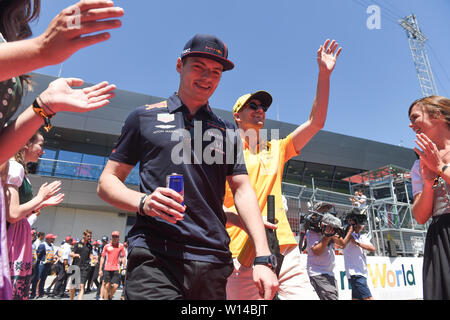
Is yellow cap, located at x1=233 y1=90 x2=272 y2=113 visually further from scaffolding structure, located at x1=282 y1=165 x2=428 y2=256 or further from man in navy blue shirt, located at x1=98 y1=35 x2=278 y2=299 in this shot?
scaffolding structure, located at x1=282 y1=165 x2=428 y2=256

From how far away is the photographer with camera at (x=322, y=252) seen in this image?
5.35 m

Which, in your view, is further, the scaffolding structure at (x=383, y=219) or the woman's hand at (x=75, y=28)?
the scaffolding structure at (x=383, y=219)

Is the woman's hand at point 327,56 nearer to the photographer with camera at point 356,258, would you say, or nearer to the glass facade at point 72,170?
the photographer with camera at point 356,258

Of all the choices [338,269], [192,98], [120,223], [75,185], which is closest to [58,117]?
[75,185]

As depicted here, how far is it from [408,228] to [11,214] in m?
16.5

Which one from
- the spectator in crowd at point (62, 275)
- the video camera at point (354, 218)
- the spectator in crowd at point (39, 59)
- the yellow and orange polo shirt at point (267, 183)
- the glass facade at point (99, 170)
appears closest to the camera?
the spectator in crowd at point (39, 59)

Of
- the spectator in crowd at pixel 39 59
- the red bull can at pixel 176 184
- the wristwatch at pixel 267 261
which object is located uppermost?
the spectator in crowd at pixel 39 59

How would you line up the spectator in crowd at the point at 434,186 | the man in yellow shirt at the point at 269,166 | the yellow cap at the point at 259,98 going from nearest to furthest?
the spectator in crowd at the point at 434,186
the man in yellow shirt at the point at 269,166
the yellow cap at the point at 259,98

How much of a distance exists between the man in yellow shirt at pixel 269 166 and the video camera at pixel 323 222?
289cm

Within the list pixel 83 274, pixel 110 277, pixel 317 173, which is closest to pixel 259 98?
pixel 110 277

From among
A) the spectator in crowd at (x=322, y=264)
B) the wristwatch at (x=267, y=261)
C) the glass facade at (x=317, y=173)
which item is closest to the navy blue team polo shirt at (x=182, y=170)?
the wristwatch at (x=267, y=261)

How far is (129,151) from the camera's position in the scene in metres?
1.87

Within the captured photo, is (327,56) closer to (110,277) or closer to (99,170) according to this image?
(110,277)

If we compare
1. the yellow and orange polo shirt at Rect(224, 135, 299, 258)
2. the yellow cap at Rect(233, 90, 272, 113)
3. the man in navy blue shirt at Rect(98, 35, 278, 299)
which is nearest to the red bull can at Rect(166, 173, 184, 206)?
the man in navy blue shirt at Rect(98, 35, 278, 299)
